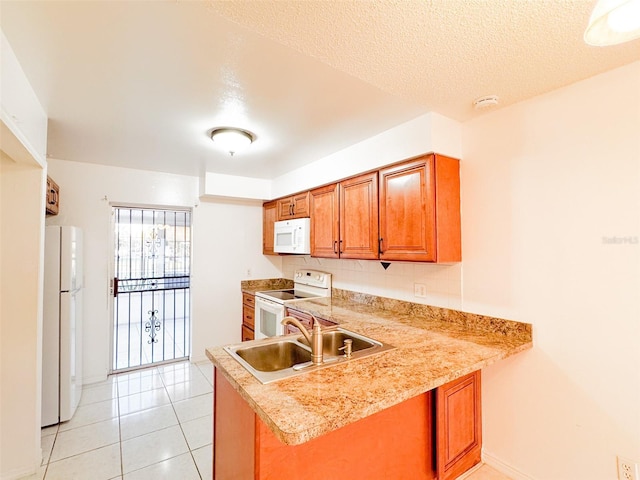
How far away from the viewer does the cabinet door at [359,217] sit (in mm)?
2539

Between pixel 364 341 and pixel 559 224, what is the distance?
4.45 feet

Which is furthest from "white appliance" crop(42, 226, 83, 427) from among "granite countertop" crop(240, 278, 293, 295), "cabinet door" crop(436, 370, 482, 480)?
"cabinet door" crop(436, 370, 482, 480)

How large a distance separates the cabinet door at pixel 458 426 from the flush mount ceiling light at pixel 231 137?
2.23 meters

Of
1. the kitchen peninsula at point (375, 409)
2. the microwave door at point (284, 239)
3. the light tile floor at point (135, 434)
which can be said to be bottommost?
the light tile floor at point (135, 434)

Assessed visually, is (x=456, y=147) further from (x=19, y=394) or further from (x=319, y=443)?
(x=19, y=394)

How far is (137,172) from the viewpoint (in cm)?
363

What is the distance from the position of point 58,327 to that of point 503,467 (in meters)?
3.55

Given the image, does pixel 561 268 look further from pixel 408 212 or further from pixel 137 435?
pixel 137 435

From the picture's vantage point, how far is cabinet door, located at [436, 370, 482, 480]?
1743 millimetres

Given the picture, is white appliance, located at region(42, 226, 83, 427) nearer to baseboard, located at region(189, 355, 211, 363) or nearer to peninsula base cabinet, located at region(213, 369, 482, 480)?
baseboard, located at region(189, 355, 211, 363)

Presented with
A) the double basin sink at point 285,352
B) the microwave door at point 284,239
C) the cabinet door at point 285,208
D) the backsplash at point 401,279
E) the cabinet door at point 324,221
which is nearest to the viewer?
the double basin sink at point 285,352

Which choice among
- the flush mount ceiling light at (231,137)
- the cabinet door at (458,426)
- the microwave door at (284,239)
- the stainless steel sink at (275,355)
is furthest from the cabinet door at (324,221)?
the cabinet door at (458,426)

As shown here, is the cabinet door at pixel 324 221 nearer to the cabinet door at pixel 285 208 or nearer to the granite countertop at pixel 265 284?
the cabinet door at pixel 285 208

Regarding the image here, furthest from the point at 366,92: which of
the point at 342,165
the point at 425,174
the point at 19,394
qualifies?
the point at 19,394
